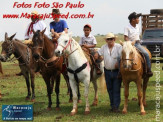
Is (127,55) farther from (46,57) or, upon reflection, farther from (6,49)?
(6,49)

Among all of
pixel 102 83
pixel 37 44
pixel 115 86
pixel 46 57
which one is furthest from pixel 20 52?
pixel 115 86

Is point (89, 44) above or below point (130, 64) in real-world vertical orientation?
above

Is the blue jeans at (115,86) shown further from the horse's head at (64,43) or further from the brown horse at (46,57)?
the brown horse at (46,57)

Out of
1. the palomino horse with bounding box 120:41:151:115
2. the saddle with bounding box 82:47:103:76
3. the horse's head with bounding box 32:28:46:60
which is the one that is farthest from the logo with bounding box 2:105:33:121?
the palomino horse with bounding box 120:41:151:115

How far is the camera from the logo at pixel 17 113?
870cm

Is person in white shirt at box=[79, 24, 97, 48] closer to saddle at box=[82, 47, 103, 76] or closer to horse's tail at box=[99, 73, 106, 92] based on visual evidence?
saddle at box=[82, 47, 103, 76]

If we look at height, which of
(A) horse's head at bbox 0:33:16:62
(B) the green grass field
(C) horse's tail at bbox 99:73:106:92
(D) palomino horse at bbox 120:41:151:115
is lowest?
(B) the green grass field

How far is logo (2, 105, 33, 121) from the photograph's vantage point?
Answer: 8.70m

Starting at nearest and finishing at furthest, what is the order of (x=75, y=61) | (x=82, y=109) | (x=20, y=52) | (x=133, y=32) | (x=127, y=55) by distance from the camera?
(x=127, y=55) < (x=75, y=61) < (x=133, y=32) < (x=82, y=109) < (x=20, y=52)

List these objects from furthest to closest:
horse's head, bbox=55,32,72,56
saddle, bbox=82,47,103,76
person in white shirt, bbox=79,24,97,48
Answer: person in white shirt, bbox=79,24,97,48
saddle, bbox=82,47,103,76
horse's head, bbox=55,32,72,56

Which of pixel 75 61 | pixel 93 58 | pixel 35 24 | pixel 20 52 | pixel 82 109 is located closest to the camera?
pixel 75 61

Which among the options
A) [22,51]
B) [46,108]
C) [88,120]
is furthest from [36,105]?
[88,120]

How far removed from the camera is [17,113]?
8906mm

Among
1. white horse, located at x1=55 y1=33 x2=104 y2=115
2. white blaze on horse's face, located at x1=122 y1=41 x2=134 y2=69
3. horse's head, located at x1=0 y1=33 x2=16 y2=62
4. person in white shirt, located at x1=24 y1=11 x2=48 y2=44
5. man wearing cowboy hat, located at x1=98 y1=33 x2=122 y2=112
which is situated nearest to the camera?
white blaze on horse's face, located at x1=122 y1=41 x2=134 y2=69
